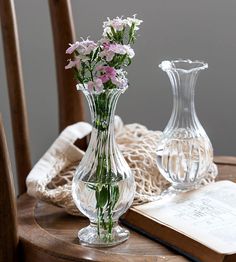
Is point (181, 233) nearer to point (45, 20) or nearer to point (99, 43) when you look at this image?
point (99, 43)

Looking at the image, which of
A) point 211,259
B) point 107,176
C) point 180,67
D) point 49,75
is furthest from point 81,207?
point 49,75

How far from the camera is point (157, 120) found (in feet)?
6.44

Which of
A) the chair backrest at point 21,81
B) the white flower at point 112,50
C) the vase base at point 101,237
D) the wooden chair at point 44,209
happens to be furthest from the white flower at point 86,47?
the chair backrest at point 21,81

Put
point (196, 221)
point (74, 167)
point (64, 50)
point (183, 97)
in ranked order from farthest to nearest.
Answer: point (64, 50), point (74, 167), point (183, 97), point (196, 221)

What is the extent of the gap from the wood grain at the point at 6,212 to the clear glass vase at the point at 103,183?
0.10 meters

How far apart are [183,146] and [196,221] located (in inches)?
6.6

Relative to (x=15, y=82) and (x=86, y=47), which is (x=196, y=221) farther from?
(x=15, y=82)

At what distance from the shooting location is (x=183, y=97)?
1188mm

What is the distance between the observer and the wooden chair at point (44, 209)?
1.02 m

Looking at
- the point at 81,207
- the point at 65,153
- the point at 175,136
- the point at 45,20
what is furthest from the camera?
the point at 45,20

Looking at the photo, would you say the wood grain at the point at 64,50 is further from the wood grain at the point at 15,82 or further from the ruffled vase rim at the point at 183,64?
the ruffled vase rim at the point at 183,64

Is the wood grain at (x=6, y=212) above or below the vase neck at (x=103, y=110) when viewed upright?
below

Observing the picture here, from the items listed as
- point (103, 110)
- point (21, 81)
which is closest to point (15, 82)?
point (21, 81)

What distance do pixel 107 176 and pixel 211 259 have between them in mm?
193
